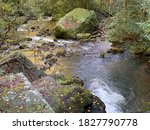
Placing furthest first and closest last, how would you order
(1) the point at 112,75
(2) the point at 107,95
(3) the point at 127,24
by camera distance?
(3) the point at 127,24 → (1) the point at 112,75 → (2) the point at 107,95

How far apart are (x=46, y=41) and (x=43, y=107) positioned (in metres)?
12.6

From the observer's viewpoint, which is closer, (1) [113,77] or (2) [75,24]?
(1) [113,77]

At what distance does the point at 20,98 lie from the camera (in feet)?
22.5

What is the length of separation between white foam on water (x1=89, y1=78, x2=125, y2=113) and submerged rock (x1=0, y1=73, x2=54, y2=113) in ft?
10.7

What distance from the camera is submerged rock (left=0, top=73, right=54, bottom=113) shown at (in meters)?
6.52

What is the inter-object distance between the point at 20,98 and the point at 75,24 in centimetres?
1375

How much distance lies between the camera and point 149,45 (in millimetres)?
14320

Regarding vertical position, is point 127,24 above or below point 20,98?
below

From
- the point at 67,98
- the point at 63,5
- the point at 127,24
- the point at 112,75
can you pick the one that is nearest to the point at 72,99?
the point at 67,98

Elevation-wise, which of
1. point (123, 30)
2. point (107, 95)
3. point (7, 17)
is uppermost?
point (7, 17)

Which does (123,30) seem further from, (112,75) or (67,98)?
(67,98)

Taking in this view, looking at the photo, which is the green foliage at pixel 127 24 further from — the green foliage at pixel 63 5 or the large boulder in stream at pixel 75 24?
the green foliage at pixel 63 5

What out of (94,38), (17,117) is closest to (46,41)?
(94,38)

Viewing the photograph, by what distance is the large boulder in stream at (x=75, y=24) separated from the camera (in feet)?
64.8
